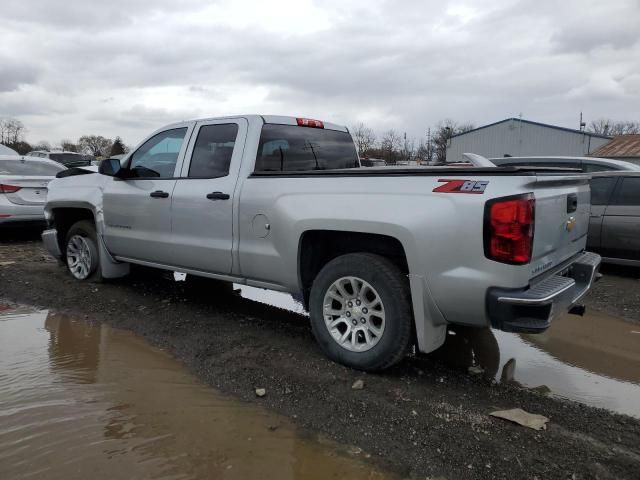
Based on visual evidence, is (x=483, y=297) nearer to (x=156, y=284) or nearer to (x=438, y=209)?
(x=438, y=209)

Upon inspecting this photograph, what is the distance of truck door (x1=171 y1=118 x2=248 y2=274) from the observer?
449 centimetres

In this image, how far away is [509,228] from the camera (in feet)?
9.89

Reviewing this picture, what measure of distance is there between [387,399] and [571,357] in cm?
201

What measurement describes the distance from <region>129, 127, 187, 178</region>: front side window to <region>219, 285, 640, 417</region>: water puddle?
10.3ft

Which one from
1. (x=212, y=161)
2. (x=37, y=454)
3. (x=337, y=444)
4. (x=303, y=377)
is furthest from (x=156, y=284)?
(x=337, y=444)

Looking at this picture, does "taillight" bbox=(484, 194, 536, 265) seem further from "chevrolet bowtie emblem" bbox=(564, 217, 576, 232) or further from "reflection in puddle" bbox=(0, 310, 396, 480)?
"reflection in puddle" bbox=(0, 310, 396, 480)

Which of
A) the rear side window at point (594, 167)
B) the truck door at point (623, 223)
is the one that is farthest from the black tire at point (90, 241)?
the rear side window at point (594, 167)

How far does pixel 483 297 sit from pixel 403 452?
1.03m

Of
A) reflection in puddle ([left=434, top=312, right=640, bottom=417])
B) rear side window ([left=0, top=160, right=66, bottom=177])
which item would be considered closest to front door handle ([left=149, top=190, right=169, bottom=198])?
reflection in puddle ([left=434, top=312, right=640, bottom=417])

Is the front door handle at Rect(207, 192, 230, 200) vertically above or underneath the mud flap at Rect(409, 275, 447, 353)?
above

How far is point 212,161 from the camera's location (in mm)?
4754

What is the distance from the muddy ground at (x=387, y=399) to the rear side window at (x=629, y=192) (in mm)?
1927

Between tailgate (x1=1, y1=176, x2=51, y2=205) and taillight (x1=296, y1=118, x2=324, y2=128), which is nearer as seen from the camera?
taillight (x1=296, y1=118, x2=324, y2=128)

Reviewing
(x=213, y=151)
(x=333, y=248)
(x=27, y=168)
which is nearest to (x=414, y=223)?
(x=333, y=248)
